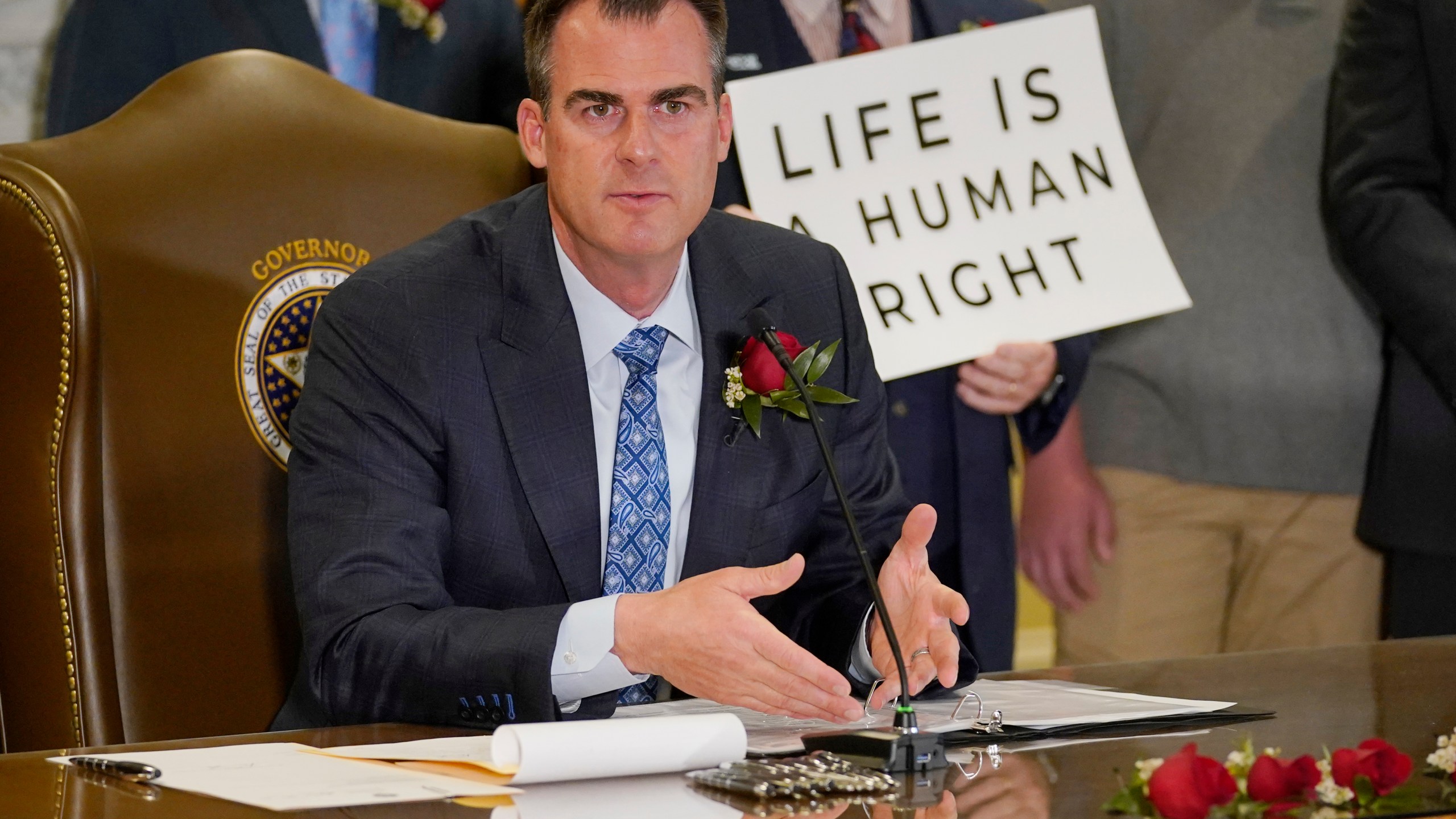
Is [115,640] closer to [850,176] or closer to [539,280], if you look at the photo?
[539,280]

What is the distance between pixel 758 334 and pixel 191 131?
2.88ft

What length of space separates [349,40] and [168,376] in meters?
1.09

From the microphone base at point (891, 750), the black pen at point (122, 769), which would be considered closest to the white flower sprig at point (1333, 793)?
the microphone base at point (891, 750)

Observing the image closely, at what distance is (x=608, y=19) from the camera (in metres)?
2.02

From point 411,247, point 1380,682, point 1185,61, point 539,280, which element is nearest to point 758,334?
point 539,280

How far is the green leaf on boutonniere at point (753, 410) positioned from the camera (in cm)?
199

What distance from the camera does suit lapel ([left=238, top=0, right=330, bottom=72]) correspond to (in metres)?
2.73

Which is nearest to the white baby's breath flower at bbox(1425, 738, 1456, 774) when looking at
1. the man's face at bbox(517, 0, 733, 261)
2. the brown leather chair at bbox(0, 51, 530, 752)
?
the man's face at bbox(517, 0, 733, 261)

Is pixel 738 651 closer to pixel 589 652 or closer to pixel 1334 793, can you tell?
pixel 589 652

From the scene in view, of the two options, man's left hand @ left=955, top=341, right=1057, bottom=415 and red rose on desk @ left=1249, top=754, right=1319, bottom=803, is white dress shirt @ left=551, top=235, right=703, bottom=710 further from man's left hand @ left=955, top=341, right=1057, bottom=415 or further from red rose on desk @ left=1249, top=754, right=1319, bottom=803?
red rose on desk @ left=1249, top=754, right=1319, bottom=803

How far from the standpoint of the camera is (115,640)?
187cm

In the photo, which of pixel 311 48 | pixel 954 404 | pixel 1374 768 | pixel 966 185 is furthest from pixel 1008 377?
pixel 1374 768

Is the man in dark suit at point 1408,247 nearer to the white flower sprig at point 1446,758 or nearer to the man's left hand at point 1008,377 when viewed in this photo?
the man's left hand at point 1008,377

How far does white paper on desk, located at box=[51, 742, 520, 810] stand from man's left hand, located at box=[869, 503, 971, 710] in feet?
1.80
